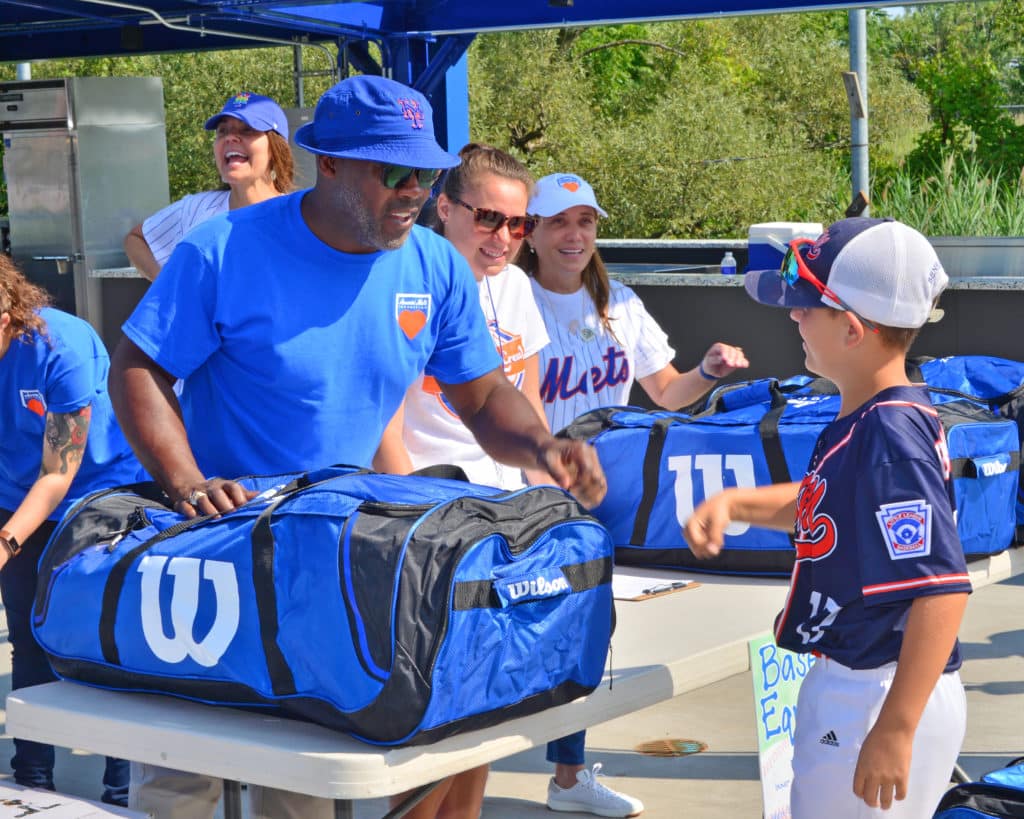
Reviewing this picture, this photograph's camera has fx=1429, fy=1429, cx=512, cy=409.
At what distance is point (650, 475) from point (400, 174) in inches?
42.3

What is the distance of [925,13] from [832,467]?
159ft

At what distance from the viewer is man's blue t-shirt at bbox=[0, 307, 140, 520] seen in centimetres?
354

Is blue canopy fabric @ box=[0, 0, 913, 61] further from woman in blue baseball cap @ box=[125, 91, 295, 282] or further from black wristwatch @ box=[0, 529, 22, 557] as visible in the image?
black wristwatch @ box=[0, 529, 22, 557]

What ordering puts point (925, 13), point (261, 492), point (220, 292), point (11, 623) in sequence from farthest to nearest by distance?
point (925, 13)
point (11, 623)
point (220, 292)
point (261, 492)

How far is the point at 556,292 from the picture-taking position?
398 cm

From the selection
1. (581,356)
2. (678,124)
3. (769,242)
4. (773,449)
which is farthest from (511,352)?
(678,124)

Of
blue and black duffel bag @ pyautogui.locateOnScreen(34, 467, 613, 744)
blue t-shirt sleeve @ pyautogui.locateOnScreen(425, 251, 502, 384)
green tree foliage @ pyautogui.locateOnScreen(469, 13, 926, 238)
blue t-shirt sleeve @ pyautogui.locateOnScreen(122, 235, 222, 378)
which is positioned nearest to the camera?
blue and black duffel bag @ pyautogui.locateOnScreen(34, 467, 613, 744)

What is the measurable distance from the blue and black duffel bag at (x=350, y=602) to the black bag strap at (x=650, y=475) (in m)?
0.89

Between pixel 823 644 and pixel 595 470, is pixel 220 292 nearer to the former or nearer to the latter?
pixel 595 470

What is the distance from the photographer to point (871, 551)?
2.19m

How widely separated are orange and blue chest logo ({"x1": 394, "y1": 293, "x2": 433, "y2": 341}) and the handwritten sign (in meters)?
0.95

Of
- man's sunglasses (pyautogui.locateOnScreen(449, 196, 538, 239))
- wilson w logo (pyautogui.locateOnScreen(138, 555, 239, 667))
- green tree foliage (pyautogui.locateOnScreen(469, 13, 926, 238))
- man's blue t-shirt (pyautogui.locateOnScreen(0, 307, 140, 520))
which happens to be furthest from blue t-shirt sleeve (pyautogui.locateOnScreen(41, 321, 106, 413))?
green tree foliage (pyautogui.locateOnScreen(469, 13, 926, 238))

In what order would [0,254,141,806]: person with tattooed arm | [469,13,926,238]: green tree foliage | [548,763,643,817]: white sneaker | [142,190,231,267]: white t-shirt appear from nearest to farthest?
[0,254,141,806]: person with tattooed arm → [548,763,643,817]: white sneaker → [142,190,231,267]: white t-shirt → [469,13,926,238]: green tree foliage

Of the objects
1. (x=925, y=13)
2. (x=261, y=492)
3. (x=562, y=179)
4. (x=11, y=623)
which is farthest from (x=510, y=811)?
(x=925, y=13)
